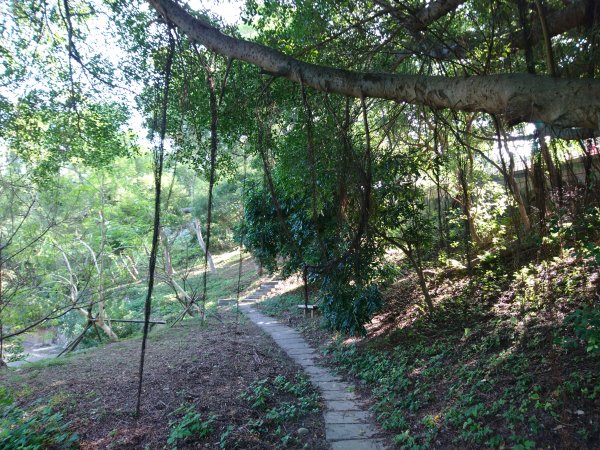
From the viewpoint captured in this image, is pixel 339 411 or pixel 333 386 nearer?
pixel 339 411

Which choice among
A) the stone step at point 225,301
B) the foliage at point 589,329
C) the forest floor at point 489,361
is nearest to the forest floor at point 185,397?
the forest floor at point 489,361

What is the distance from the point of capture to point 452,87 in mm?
2242

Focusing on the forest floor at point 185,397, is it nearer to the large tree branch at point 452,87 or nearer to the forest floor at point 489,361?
the forest floor at point 489,361

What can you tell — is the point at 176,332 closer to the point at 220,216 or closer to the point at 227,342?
the point at 227,342

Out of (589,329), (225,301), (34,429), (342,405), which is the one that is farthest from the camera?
(225,301)

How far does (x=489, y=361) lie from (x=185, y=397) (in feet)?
10.6

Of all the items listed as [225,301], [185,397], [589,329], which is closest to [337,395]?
[185,397]

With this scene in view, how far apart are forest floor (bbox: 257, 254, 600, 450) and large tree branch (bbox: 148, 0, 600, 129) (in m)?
2.00

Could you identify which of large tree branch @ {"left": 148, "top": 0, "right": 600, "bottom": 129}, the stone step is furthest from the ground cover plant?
the stone step

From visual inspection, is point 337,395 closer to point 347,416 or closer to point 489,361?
point 347,416

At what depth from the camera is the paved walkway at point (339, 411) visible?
364 centimetres

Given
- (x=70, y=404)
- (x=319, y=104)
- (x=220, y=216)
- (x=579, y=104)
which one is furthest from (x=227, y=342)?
(x=220, y=216)

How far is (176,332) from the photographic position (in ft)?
31.5

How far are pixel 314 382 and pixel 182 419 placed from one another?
1.91m
